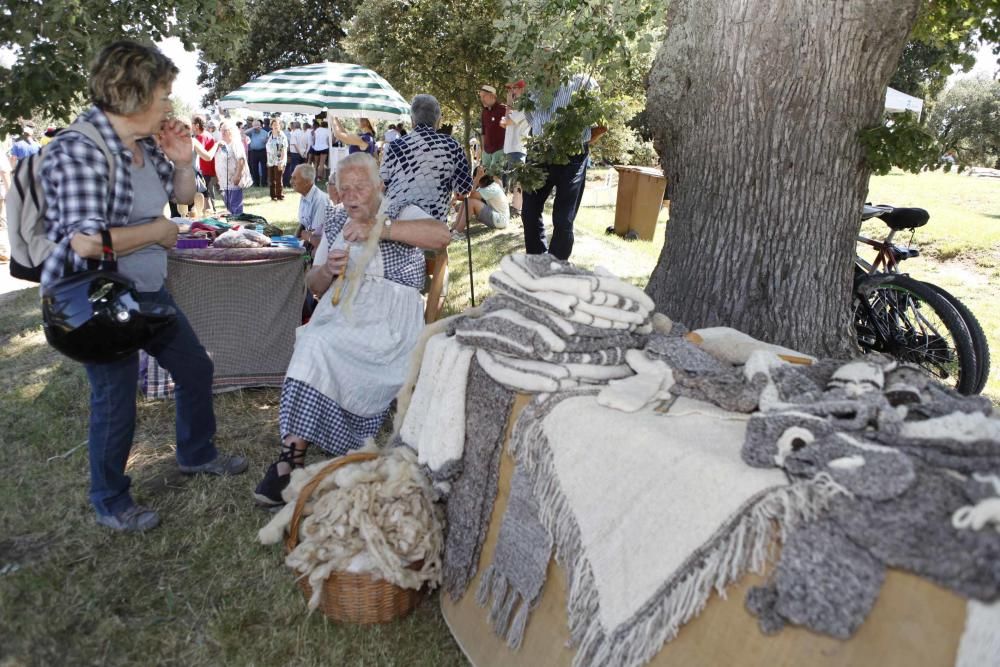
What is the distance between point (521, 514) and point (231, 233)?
3292 mm

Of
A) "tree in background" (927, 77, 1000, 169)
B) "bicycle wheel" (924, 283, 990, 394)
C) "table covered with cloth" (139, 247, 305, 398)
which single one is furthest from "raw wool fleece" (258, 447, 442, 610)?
"bicycle wheel" (924, 283, 990, 394)

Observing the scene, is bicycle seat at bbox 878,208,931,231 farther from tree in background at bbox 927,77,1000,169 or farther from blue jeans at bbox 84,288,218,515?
blue jeans at bbox 84,288,218,515

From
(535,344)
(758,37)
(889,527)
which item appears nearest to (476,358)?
(535,344)

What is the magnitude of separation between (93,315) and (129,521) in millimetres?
1091

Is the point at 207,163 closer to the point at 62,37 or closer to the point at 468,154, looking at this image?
the point at 468,154

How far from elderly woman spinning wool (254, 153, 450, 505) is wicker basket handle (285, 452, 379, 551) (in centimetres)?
56

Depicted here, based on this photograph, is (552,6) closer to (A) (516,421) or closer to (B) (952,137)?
(B) (952,137)

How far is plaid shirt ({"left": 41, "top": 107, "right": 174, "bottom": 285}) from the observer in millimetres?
2311

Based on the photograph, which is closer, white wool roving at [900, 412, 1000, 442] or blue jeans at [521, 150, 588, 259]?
white wool roving at [900, 412, 1000, 442]

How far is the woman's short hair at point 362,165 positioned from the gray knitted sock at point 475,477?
4.49 ft

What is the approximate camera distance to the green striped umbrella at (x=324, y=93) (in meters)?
8.55

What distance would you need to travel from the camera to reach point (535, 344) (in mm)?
2080

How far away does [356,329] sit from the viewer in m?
3.20

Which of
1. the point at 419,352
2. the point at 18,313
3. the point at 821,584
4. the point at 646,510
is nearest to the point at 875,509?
the point at 821,584
